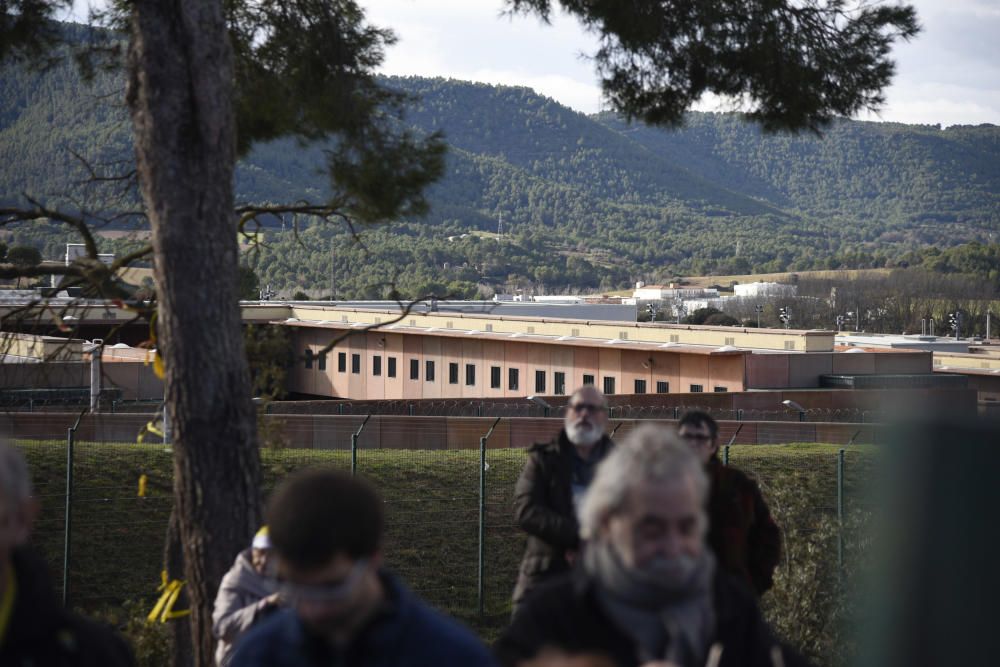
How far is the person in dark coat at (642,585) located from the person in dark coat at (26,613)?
3.14 feet

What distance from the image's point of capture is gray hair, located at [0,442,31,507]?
271cm

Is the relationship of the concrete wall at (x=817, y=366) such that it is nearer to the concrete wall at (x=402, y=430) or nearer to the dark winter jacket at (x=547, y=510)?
the concrete wall at (x=402, y=430)

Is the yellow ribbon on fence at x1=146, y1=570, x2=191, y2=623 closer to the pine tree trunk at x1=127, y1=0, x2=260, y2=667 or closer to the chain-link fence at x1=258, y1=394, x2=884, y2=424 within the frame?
the pine tree trunk at x1=127, y1=0, x2=260, y2=667

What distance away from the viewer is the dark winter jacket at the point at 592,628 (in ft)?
8.99

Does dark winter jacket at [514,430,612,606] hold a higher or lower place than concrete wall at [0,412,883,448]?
higher

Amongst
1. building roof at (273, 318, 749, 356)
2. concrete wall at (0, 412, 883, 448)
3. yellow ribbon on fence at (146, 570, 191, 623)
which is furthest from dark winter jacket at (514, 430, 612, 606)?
building roof at (273, 318, 749, 356)

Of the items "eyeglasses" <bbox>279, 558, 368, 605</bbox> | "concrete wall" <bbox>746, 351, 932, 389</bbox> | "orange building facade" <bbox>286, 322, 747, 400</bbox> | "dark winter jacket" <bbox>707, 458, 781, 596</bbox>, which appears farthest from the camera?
"orange building facade" <bbox>286, 322, 747, 400</bbox>

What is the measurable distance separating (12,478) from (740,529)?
11.5ft

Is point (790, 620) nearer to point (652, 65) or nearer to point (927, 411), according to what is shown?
point (652, 65)

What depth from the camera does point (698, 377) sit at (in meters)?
45.6

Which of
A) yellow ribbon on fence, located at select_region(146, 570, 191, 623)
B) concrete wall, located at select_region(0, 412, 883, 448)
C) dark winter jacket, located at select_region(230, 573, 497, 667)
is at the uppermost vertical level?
dark winter jacket, located at select_region(230, 573, 497, 667)

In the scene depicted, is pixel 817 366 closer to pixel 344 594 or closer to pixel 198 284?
pixel 198 284

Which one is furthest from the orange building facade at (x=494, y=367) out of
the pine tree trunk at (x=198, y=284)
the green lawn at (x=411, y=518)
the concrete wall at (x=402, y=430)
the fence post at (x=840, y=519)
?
the pine tree trunk at (x=198, y=284)

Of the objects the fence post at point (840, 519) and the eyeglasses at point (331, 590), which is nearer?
the eyeglasses at point (331, 590)
